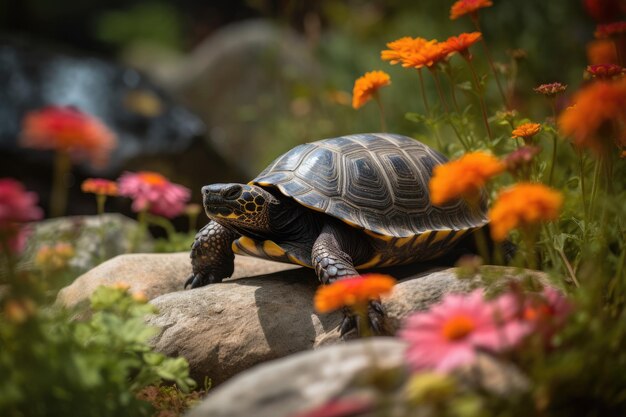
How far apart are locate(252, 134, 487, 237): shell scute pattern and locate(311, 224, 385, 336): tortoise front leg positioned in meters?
0.13

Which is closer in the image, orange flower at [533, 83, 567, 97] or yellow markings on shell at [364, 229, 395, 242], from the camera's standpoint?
orange flower at [533, 83, 567, 97]

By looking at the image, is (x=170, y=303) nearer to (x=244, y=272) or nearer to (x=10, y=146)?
(x=244, y=272)

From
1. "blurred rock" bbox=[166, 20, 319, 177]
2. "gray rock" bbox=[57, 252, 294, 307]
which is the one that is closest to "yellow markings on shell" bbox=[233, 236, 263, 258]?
"gray rock" bbox=[57, 252, 294, 307]

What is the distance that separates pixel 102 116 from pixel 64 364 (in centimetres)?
559

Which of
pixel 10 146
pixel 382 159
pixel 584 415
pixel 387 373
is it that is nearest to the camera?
pixel 387 373

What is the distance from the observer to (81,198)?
633cm

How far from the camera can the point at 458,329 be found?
1.60 meters

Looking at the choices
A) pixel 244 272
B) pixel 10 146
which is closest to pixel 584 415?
pixel 244 272

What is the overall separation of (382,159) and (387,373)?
1894 millimetres

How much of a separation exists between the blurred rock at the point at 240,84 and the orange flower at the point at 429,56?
19.8 ft

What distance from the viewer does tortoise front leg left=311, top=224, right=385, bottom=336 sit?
2613 millimetres

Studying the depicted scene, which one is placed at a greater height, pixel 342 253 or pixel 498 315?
pixel 498 315

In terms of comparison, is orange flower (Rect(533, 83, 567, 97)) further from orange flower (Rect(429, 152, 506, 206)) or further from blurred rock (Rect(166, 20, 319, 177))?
blurred rock (Rect(166, 20, 319, 177))

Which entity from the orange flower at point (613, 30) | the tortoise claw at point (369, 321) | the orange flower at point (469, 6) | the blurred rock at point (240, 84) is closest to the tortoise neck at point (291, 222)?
the tortoise claw at point (369, 321)
